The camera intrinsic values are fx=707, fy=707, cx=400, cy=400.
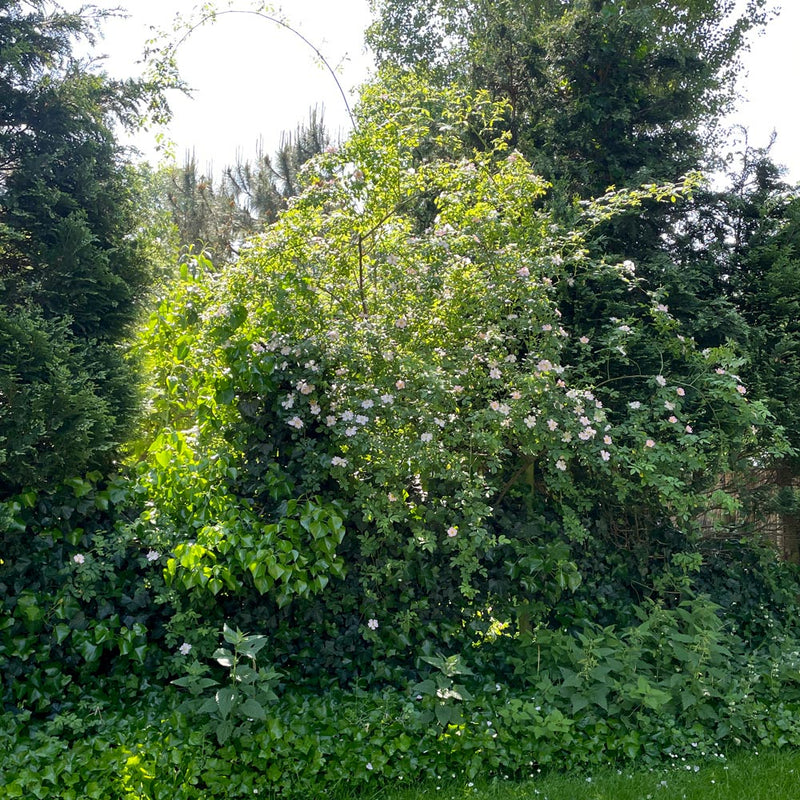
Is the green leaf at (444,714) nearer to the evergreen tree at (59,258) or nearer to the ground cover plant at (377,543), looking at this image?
the ground cover plant at (377,543)

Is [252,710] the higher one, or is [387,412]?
[387,412]

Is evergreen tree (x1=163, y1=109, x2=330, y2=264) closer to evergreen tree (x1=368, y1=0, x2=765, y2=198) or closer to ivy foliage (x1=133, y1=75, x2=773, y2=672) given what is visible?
evergreen tree (x1=368, y1=0, x2=765, y2=198)

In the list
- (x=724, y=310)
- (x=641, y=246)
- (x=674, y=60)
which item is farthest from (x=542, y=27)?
(x=724, y=310)

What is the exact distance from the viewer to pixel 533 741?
300cm

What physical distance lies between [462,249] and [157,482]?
6.43ft

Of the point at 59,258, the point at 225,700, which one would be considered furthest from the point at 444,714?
the point at 59,258

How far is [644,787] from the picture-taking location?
9.27 feet

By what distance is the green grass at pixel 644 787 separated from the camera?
2.74m

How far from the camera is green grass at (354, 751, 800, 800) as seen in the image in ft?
9.00

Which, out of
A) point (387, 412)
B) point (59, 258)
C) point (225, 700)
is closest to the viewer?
point (225, 700)

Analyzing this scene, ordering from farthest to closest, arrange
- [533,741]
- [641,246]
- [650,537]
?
[641,246] → [650,537] → [533,741]

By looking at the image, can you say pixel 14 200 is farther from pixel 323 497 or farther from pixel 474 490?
pixel 474 490

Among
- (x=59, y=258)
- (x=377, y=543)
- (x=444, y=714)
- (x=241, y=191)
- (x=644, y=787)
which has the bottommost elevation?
(x=644, y=787)

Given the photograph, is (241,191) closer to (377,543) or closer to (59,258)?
(59,258)
